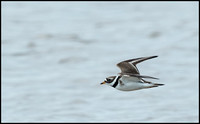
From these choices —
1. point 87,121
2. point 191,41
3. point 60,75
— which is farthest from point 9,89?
point 191,41

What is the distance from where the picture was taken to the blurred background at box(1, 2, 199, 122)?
22953mm

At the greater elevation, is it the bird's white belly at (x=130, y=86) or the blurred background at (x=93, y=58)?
the blurred background at (x=93, y=58)

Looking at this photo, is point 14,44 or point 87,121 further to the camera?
point 14,44

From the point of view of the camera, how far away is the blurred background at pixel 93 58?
22953mm

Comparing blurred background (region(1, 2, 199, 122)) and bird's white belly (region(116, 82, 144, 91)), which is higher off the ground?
blurred background (region(1, 2, 199, 122))

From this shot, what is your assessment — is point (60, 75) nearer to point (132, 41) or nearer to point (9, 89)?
point (9, 89)

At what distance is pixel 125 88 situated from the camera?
1104 cm

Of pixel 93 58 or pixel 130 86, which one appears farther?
pixel 93 58

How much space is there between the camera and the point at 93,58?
27875 millimetres

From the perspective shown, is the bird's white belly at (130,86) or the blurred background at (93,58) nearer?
the bird's white belly at (130,86)

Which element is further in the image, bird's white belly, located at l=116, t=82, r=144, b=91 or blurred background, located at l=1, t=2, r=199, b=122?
blurred background, located at l=1, t=2, r=199, b=122

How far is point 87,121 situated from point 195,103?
14.2 ft

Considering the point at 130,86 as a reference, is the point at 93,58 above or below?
above

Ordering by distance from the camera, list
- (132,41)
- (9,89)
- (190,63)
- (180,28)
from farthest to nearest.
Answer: (180,28)
(132,41)
(190,63)
(9,89)
